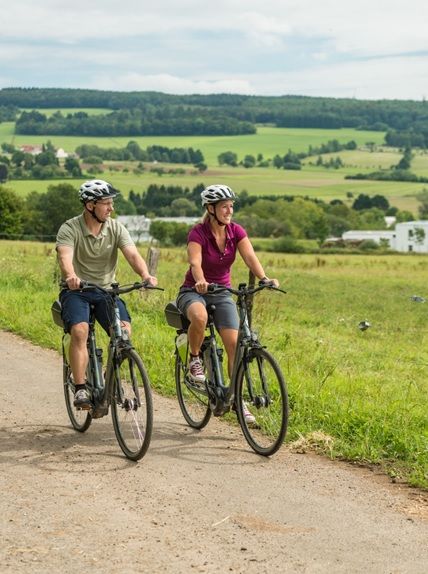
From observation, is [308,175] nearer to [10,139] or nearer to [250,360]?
[10,139]

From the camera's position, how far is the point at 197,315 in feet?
24.3

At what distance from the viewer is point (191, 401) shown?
8445 mm

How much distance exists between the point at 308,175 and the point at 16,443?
174559 millimetres

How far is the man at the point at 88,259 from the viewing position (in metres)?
7.29

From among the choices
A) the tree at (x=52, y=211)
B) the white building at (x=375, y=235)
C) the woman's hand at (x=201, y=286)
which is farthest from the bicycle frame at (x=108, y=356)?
the white building at (x=375, y=235)

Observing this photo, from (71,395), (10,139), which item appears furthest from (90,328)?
(10,139)

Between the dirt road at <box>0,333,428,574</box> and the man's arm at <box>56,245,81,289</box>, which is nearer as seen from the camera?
the dirt road at <box>0,333,428,574</box>

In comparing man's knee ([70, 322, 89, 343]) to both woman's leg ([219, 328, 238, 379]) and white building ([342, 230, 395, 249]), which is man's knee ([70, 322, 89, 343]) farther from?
white building ([342, 230, 395, 249])

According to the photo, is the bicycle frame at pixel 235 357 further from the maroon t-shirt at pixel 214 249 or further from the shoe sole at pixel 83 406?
the shoe sole at pixel 83 406

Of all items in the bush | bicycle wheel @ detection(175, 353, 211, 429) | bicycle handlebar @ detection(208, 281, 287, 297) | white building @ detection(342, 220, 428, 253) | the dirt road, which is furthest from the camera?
white building @ detection(342, 220, 428, 253)

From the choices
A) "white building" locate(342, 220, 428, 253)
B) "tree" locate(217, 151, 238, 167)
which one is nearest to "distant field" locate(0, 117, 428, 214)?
"tree" locate(217, 151, 238, 167)

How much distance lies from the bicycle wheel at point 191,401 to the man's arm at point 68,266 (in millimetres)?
1394

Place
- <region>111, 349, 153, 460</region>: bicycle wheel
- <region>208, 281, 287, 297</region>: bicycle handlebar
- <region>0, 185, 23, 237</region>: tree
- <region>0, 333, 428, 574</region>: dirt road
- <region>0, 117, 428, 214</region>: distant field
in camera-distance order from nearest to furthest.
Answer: <region>0, 333, 428, 574</region>: dirt road, <region>111, 349, 153, 460</region>: bicycle wheel, <region>208, 281, 287, 297</region>: bicycle handlebar, <region>0, 185, 23, 237</region>: tree, <region>0, 117, 428, 214</region>: distant field

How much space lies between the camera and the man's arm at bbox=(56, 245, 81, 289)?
6988 mm
